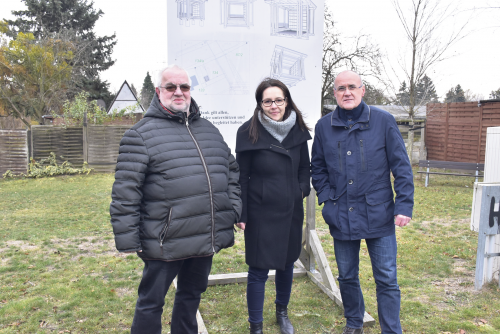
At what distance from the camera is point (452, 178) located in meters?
12.0

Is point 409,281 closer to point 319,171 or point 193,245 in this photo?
point 319,171

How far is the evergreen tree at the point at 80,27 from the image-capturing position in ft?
81.8

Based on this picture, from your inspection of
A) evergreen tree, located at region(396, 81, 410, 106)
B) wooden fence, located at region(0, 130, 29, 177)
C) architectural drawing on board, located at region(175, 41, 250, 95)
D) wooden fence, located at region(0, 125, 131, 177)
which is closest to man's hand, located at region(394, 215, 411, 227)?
architectural drawing on board, located at region(175, 41, 250, 95)

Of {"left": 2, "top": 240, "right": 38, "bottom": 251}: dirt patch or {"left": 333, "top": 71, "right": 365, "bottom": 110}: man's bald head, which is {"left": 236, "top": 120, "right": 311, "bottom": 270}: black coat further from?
{"left": 2, "top": 240, "right": 38, "bottom": 251}: dirt patch

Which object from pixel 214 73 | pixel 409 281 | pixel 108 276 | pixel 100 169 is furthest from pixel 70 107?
pixel 409 281

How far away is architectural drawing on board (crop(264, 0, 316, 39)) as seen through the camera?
338cm

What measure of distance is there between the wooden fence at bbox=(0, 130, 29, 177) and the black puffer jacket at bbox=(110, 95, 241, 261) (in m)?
11.7

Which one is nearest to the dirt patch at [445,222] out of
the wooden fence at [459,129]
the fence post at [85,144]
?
the wooden fence at [459,129]

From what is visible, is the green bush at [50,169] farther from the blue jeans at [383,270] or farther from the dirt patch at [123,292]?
the blue jeans at [383,270]

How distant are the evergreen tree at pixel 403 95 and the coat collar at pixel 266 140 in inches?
450

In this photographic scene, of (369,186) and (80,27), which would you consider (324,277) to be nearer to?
(369,186)

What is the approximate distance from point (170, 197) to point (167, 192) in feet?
0.11

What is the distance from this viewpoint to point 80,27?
26.4m

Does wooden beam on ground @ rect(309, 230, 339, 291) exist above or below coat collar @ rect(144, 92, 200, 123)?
below
